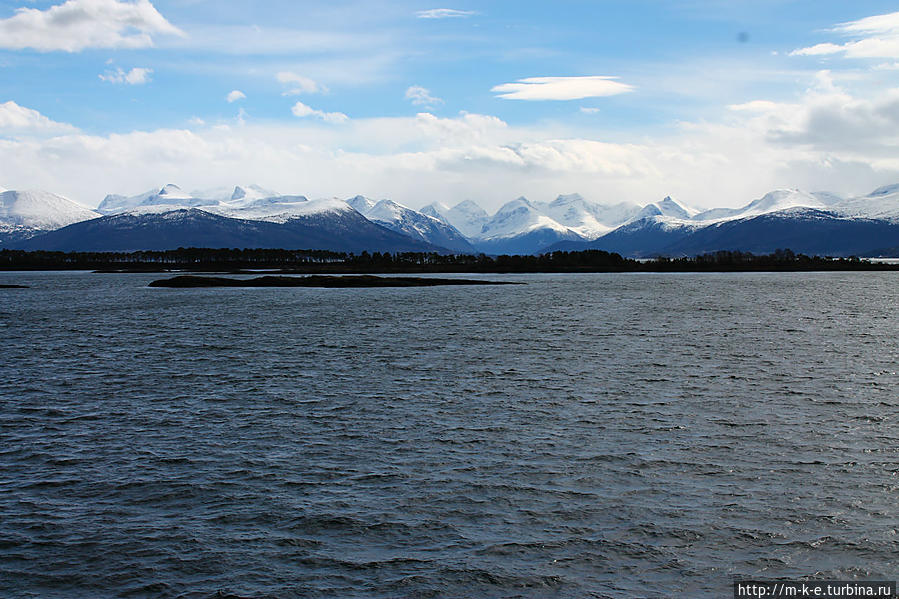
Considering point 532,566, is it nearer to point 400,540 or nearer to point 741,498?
point 400,540

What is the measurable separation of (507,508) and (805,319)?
8712 cm

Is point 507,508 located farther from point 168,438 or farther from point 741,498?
point 168,438

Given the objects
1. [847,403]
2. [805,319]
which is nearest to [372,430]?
[847,403]

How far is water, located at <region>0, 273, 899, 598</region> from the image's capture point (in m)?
20.7

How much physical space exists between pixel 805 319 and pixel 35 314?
113 metres

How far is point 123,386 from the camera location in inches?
1949

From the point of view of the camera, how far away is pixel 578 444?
109ft

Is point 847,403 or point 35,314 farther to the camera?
point 35,314

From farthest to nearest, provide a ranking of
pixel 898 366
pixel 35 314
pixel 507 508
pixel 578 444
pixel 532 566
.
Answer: pixel 35 314
pixel 898 366
pixel 578 444
pixel 507 508
pixel 532 566

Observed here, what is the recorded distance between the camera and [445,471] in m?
29.4

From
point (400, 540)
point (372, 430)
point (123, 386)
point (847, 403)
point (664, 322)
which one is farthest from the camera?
point (664, 322)

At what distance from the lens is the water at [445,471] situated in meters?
20.7

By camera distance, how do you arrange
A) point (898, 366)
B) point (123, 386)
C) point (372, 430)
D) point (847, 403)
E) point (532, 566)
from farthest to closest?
point (898, 366) < point (123, 386) < point (847, 403) < point (372, 430) < point (532, 566)

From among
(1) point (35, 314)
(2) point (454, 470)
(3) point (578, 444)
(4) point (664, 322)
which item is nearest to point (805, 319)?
(4) point (664, 322)
